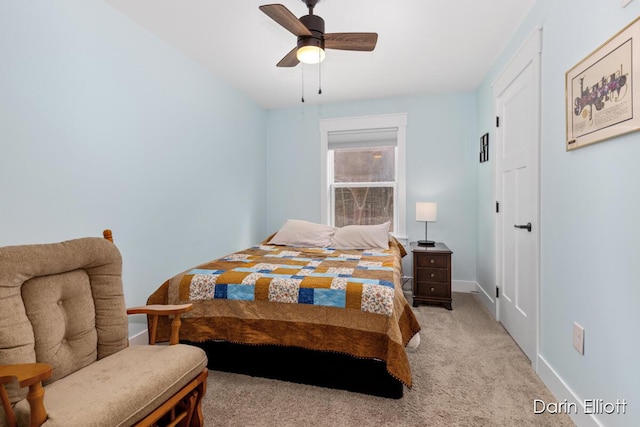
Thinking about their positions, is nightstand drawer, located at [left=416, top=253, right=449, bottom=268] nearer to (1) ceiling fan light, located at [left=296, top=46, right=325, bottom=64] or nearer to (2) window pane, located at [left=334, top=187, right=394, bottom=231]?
(2) window pane, located at [left=334, top=187, right=394, bottom=231]

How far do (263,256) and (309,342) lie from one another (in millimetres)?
1231

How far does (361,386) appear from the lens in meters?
1.91

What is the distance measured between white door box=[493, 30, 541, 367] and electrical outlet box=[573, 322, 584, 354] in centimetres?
45

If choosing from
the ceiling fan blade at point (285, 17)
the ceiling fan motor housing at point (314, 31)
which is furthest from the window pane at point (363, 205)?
the ceiling fan blade at point (285, 17)

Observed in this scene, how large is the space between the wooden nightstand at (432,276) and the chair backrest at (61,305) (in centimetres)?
279

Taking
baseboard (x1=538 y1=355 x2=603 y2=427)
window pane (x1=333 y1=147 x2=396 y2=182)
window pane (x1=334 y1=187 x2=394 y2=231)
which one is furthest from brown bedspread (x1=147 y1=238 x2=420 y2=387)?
window pane (x1=333 y1=147 x2=396 y2=182)

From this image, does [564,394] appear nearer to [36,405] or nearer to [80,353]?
[36,405]

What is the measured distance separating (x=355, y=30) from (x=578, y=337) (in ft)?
8.38

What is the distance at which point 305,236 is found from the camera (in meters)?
3.70

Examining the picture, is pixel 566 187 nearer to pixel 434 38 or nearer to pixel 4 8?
pixel 434 38

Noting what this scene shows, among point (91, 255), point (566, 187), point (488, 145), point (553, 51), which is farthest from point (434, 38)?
point (91, 255)

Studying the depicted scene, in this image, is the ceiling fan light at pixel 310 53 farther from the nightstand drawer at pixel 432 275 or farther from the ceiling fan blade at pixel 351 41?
the nightstand drawer at pixel 432 275

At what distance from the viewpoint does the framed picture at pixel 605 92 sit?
1249 mm

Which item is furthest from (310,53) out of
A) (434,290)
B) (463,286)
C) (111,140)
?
(463,286)
